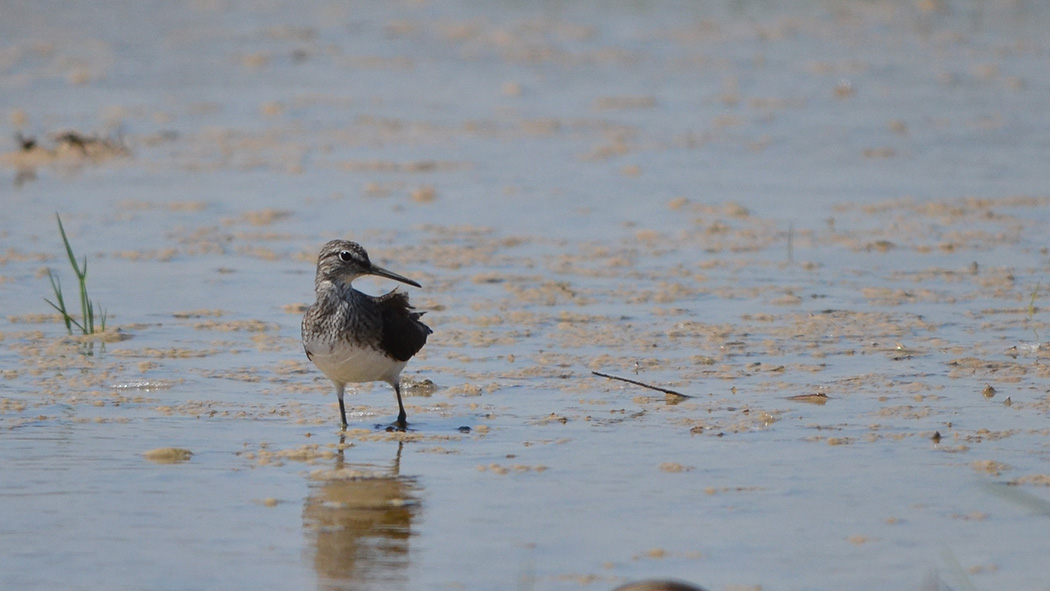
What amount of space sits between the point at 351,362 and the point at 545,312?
219 centimetres

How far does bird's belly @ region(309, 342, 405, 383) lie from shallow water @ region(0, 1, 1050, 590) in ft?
0.77

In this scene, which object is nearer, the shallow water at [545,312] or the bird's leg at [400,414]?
the shallow water at [545,312]

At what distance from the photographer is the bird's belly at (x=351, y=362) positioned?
7473 mm

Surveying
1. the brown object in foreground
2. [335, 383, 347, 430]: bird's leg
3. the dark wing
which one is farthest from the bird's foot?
the brown object in foreground

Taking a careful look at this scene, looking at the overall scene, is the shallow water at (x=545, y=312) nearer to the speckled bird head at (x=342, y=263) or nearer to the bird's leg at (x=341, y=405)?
the bird's leg at (x=341, y=405)

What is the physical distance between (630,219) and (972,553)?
21.7 feet

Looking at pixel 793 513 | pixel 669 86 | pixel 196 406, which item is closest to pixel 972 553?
pixel 793 513

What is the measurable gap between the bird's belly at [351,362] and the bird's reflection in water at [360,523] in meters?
0.67

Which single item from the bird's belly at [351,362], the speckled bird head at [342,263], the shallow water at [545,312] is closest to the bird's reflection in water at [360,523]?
the shallow water at [545,312]

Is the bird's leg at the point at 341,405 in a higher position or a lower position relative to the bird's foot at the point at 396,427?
higher

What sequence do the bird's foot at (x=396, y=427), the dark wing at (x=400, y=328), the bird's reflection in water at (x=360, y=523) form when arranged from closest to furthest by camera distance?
1. the bird's reflection in water at (x=360, y=523)
2. the bird's foot at (x=396, y=427)
3. the dark wing at (x=400, y=328)

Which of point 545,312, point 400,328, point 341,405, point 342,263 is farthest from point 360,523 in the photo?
point 545,312

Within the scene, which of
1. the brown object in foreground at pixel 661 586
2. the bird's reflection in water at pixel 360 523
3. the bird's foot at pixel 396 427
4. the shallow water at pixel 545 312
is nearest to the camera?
the brown object in foreground at pixel 661 586

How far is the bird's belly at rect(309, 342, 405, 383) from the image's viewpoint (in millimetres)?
7473
